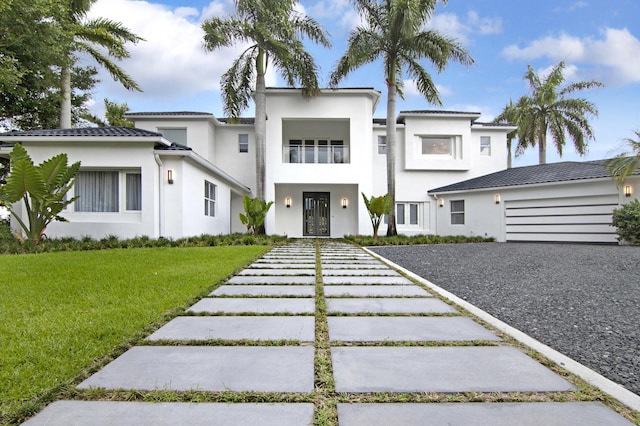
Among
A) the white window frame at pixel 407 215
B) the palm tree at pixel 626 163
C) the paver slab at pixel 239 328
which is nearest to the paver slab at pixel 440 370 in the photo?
the paver slab at pixel 239 328

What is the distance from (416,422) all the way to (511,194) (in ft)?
55.4

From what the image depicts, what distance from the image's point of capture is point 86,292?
4.46m

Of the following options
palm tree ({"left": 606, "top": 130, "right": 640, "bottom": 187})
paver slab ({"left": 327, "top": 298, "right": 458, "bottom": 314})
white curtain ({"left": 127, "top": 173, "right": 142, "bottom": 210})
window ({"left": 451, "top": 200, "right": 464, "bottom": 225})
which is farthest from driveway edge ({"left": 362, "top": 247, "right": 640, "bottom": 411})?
window ({"left": 451, "top": 200, "right": 464, "bottom": 225})

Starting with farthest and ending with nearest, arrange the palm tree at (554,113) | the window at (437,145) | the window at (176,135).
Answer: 1. the palm tree at (554,113)
2. the window at (437,145)
3. the window at (176,135)

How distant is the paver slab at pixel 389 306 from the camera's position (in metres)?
3.72

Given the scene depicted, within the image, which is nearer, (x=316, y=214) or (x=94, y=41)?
(x=94, y=41)

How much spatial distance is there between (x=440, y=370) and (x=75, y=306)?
3.69 m

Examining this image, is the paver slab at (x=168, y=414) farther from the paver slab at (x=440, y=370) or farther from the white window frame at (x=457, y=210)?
the white window frame at (x=457, y=210)

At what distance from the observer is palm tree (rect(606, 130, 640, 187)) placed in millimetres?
12672

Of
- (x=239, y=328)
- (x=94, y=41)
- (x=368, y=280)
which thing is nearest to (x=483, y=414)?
(x=239, y=328)

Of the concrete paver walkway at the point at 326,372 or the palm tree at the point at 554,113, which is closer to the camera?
the concrete paver walkway at the point at 326,372

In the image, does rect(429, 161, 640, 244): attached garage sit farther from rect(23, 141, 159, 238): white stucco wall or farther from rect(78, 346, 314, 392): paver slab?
rect(78, 346, 314, 392): paver slab

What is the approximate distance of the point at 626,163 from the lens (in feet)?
41.9

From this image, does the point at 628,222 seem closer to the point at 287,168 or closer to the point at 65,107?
the point at 287,168
